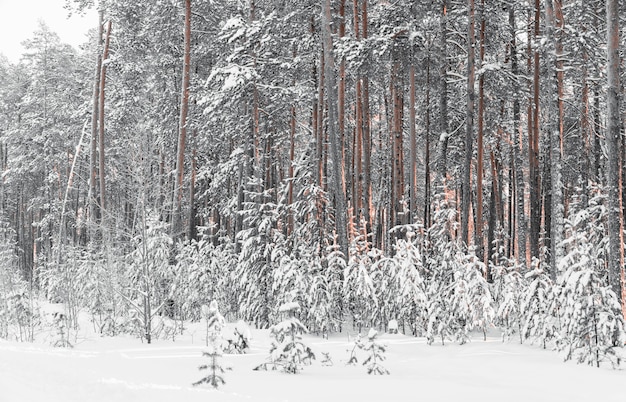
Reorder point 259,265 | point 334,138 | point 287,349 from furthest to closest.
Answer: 1. point 259,265
2. point 334,138
3. point 287,349

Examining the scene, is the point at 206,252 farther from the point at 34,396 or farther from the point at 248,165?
the point at 34,396

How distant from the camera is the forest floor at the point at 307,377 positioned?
16.9 feet

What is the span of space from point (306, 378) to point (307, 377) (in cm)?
8

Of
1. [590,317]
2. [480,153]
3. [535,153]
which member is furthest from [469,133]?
[590,317]

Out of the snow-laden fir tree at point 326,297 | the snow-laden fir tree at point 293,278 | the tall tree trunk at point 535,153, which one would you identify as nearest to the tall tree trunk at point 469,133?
the tall tree trunk at point 535,153

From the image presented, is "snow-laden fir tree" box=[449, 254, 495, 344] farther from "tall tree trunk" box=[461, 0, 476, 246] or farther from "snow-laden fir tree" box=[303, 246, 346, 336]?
"snow-laden fir tree" box=[303, 246, 346, 336]

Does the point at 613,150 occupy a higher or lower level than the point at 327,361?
higher

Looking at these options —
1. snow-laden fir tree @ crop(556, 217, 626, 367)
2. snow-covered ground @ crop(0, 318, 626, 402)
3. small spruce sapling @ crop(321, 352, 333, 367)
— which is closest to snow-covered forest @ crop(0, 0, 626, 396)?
snow-laden fir tree @ crop(556, 217, 626, 367)

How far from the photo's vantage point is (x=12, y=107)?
112ft

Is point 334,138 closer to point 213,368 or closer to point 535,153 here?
point 535,153

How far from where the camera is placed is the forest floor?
16.9 feet

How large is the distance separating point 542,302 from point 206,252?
8.75 m

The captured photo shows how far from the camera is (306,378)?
630 cm

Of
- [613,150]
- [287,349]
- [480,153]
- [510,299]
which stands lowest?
[287,349]
